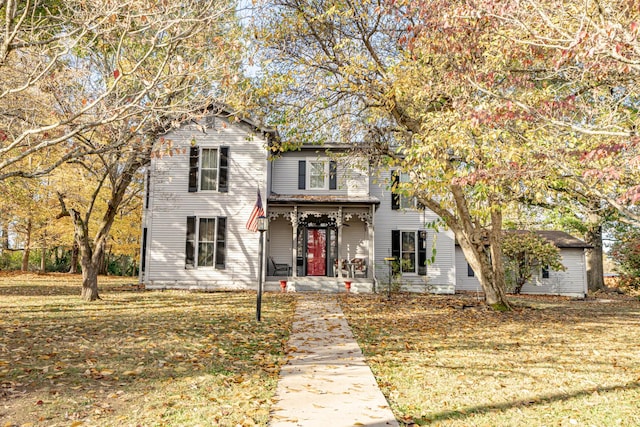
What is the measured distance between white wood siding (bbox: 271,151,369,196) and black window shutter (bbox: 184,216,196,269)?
3987 millimetres

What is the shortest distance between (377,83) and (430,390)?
24.8ft

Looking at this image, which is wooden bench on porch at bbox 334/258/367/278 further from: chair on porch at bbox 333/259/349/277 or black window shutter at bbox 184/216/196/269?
black window shutter at bbox 184/216/196/269

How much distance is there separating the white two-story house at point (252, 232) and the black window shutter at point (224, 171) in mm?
42

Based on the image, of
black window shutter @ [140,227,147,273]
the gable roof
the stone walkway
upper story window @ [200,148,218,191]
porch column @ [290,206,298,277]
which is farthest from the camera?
the gable roof

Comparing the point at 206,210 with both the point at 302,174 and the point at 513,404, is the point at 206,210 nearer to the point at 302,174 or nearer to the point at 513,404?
the point at 302,174

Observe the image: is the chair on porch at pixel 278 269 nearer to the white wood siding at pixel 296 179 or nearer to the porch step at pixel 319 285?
the porch step at pixel 319 285

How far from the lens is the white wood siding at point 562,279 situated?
2281cm

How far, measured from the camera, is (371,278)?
1911 centimetres

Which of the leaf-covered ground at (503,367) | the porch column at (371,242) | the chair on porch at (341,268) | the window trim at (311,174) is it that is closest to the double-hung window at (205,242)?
the window trim at (311,174)

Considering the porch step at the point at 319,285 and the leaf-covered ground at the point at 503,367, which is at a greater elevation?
the porch step at the point at 319,285

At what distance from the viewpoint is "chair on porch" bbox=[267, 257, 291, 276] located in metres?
19.8

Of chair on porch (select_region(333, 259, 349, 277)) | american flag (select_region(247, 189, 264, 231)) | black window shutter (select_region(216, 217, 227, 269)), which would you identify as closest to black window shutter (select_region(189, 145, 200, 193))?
black window shutter (select_region(216, 217, 227, 269))

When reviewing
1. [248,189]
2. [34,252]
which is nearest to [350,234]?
[248,189]

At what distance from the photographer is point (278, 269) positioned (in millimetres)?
19734
